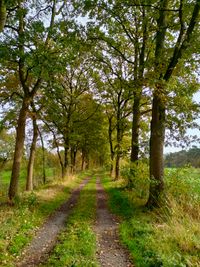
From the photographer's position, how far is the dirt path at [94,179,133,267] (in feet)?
26.2

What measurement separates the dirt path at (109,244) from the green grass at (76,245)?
0.23 meters

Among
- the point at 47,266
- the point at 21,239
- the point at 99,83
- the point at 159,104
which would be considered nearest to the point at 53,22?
the point at 159,104

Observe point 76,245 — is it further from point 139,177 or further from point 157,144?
point 139,177

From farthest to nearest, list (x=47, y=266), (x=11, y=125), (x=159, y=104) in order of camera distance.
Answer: (x=11, y=125), (x=159, y=104), (x=47, y=266)

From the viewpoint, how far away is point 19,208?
13797 mm

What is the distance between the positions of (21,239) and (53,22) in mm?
12384

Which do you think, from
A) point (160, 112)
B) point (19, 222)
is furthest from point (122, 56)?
point (19, 222)

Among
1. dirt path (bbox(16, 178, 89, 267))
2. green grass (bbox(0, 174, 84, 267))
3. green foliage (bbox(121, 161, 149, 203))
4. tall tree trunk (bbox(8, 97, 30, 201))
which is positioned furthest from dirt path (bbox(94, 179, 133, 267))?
tall tree trunk (bbox(8, 97, 30, 201))

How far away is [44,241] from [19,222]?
6.50 feet

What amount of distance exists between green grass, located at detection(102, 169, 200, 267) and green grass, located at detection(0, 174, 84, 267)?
3.14m

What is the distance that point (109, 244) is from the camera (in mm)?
9570

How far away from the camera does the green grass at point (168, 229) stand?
25.2 feet

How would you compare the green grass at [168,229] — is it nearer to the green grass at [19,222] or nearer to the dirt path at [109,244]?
the dirt path at [109,244]

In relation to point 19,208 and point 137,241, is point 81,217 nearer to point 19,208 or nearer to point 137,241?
point 19,208
